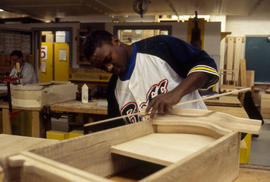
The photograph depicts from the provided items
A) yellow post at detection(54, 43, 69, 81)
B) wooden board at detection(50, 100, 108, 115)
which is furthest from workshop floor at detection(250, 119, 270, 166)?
yellow post at detection(54, 43, 69, 81)

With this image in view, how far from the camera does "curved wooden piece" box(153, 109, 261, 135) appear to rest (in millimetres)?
1113

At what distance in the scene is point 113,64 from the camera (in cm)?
152

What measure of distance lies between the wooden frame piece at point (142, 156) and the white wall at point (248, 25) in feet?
27.6

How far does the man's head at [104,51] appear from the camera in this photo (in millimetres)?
1409

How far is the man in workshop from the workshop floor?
10.8 feet

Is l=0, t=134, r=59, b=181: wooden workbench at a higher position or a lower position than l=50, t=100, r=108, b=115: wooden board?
higher

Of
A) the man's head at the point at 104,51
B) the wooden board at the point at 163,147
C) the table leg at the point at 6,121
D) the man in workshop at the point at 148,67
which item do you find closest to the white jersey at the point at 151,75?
the man in workshop at the point at 148,67

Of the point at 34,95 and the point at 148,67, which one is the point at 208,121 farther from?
the point at 34,95

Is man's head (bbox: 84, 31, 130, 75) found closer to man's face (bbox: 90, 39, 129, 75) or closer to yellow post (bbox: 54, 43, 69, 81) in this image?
man's face (bbox: 90, 39, 129, 75)

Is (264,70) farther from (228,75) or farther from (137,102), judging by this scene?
(137,102)

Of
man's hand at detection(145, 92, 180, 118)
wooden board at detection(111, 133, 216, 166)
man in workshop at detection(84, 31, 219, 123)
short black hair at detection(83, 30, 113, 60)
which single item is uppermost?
short black hair at detection(83, 30, 113, 60)

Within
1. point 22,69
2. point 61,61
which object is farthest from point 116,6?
point 61,61

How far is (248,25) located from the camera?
8836 millimetres

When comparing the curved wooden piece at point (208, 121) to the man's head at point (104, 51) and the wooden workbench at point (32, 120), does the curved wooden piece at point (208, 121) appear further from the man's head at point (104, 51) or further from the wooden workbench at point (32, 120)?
the wooden workbench at point (32, 120)
